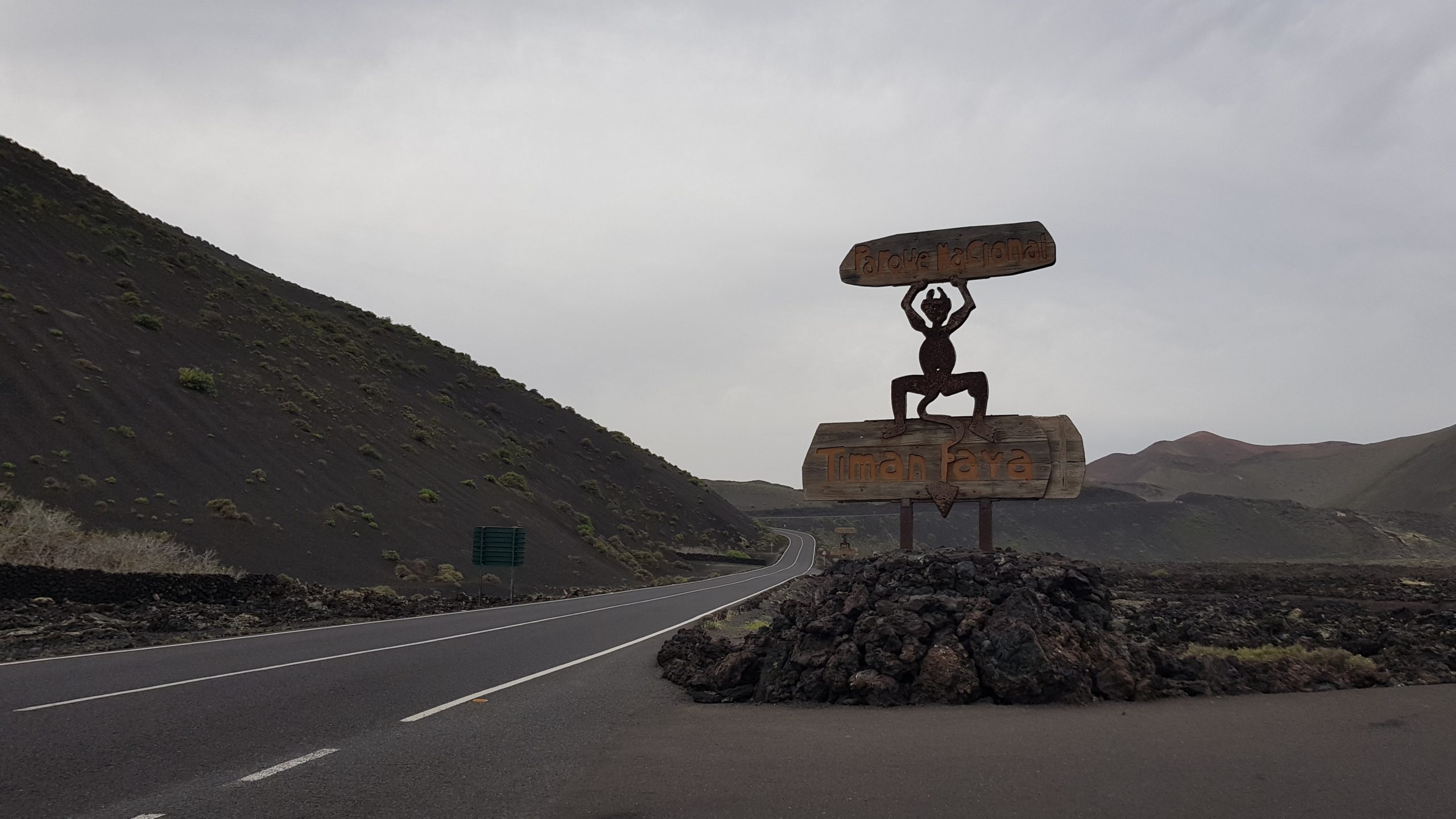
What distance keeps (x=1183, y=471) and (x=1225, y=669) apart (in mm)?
202551

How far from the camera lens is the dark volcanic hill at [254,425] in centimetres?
2627

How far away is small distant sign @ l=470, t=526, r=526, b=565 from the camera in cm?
2753

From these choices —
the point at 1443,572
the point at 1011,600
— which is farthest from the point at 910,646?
the point at 1443,572

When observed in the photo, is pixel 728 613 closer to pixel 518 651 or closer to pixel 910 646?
pixel 518 651

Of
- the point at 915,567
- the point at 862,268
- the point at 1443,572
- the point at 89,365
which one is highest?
the point at 89,365

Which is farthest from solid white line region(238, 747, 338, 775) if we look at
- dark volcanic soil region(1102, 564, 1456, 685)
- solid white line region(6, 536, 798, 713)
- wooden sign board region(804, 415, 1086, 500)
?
dark volcanic soil region(1102, 564, 1456, 685)

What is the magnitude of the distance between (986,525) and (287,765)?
677 cm

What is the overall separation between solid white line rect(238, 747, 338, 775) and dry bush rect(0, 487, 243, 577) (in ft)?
49.2

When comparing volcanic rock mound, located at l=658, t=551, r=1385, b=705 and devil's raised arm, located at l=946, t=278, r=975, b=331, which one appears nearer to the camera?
volcanic rock mound, located at l=658, t=551, r=1385, b=705

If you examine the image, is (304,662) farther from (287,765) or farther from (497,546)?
(497,546)

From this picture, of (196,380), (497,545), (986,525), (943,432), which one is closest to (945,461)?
(943,432)

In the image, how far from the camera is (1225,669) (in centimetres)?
758

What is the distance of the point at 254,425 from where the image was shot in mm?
34438

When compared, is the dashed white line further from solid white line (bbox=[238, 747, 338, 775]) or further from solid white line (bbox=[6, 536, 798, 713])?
solid white line (bbox=[6, 536, 798, 713])
